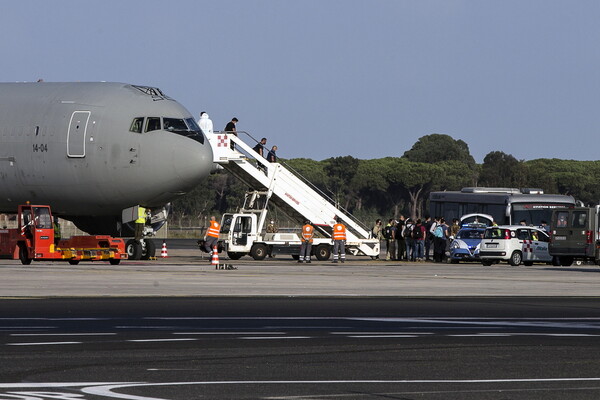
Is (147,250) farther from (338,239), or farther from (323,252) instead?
(323,252)

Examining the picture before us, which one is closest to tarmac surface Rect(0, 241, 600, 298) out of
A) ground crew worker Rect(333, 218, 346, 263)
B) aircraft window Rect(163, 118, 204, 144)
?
aircraft window Rect(163, 118, 204, 144)

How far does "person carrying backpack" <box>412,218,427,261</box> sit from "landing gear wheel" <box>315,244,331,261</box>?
3.57m

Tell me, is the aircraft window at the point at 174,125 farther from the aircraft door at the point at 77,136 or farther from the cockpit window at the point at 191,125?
the aircraft door at the point at 77,136

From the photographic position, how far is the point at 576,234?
48094 mm

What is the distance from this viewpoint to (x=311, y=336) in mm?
17188

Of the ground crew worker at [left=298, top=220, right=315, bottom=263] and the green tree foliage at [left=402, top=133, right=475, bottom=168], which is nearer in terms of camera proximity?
the ground crew worker at [left=298, top=220, right=315, bottom=263]

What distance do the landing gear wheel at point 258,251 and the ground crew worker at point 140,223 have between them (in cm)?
754

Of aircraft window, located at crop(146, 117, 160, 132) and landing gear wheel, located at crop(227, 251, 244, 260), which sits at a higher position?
aircraft window, located at crop(146, 117, 160, 132)

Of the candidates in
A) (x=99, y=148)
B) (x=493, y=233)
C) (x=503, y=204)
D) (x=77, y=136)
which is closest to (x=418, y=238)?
(x=493, y=233)

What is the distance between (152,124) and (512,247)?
15569mm

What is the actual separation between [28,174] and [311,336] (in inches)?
1064

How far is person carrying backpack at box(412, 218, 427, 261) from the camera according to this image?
168 feet

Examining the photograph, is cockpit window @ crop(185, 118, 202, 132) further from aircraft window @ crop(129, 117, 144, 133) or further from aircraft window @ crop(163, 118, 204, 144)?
aircraft window @ crop(129, 117, 144, 133)

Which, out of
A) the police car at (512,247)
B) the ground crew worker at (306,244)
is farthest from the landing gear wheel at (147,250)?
the police car at (512,247)
